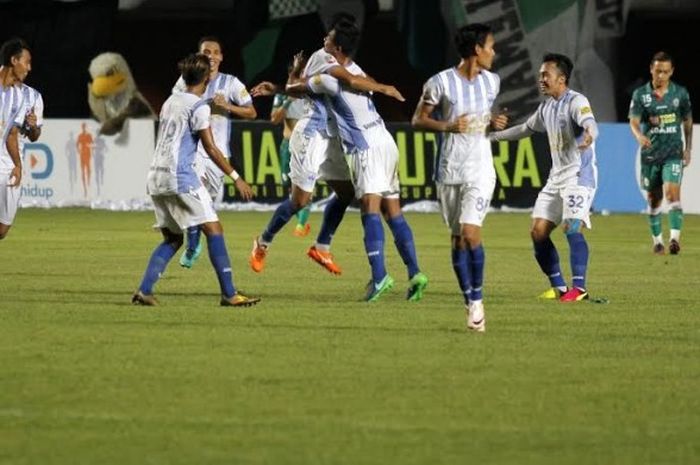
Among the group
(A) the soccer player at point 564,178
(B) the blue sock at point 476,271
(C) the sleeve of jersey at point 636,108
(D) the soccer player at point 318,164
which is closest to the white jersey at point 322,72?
(D) the soccer player at point 318,164

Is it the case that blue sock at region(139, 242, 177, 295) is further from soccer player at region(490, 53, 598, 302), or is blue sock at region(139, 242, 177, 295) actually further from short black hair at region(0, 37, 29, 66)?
short black hair at region(0, 37, 29, 66)

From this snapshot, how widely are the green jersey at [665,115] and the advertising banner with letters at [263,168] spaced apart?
6043 millimetres

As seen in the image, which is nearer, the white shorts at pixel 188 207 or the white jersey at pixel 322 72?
the white shorts at pixel 188 207

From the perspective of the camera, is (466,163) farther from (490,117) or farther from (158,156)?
(158,156)

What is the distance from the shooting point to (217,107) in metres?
18.0

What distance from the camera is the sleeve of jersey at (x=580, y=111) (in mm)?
15484

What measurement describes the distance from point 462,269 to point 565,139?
107 inches

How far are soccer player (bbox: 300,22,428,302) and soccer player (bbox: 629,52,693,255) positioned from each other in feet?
21.7

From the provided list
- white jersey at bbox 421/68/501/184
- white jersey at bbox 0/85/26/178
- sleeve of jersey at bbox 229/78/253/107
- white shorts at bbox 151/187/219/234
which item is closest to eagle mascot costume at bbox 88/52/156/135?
sleeve of jersey at bbox 229/78/253/107

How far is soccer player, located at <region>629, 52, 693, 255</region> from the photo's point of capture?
22.0m

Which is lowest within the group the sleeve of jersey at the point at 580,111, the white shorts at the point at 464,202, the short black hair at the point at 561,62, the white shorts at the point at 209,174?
the white shorts at the point at 209,174

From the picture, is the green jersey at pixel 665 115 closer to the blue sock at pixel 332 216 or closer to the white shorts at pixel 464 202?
the blue sock at pixel 332 216

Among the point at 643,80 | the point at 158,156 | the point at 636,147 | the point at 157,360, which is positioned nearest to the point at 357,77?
the point at 158,156

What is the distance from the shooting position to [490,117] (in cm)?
1388
